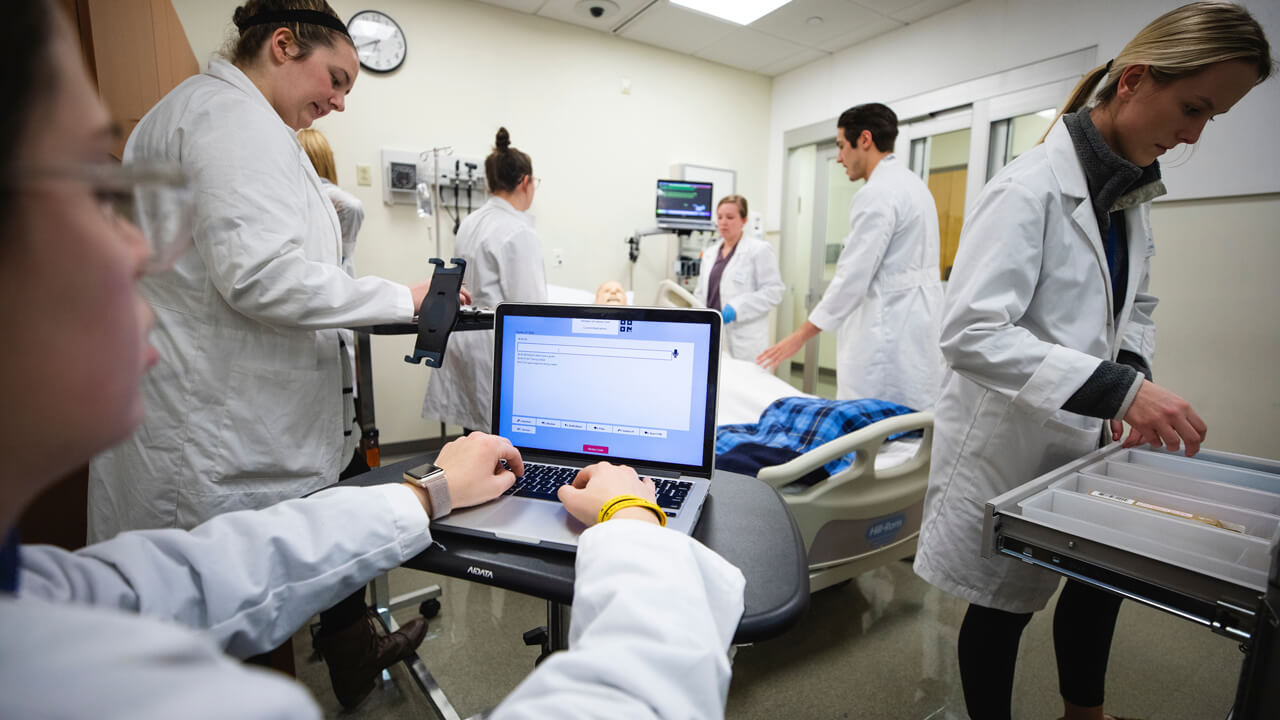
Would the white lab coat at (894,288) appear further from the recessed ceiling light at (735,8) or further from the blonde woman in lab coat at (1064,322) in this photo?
the recessed ceiling light at (735,8)

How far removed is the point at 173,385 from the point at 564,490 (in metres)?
0.79

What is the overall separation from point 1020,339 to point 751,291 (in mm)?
2666

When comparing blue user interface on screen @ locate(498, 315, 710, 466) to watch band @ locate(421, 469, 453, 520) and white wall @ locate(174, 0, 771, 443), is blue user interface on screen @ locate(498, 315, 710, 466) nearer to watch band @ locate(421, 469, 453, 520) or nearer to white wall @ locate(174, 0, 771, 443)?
watch band @ locate(421, 469, 453, 520)

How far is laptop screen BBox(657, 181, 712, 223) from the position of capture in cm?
388

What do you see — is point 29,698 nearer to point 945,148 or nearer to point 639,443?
point 639,443

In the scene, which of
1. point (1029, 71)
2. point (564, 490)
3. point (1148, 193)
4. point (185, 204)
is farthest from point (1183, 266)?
point (185, 204)

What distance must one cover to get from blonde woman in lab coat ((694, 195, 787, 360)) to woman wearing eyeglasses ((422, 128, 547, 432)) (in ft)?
4.58

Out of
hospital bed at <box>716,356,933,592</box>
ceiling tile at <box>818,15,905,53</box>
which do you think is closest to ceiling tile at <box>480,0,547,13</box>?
ceiling tile at <box>818,15,905,53</box>

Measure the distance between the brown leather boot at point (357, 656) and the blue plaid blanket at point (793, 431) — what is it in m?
0.99

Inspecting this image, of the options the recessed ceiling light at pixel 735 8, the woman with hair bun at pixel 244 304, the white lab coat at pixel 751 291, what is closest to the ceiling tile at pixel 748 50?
the recessed ceiling light at pixel 735 8

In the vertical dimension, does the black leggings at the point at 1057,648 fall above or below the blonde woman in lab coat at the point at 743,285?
below

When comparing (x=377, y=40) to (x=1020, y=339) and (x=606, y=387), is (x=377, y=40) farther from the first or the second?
(x=1020, y=339)

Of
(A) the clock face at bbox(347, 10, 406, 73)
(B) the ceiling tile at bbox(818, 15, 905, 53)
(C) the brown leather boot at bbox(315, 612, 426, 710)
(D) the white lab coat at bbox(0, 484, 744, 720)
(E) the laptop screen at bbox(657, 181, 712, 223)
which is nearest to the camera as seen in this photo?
(D) the white lab coat at bbox(0, 484, 744, 720)

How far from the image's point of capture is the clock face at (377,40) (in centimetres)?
312
